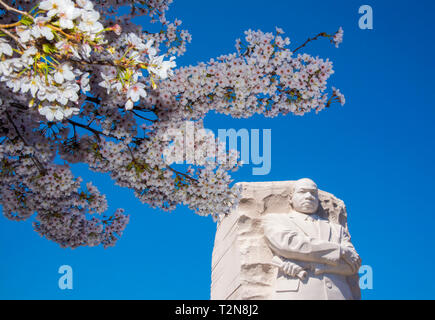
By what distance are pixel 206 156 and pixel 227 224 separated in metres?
3.51

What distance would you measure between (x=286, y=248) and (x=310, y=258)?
347mm

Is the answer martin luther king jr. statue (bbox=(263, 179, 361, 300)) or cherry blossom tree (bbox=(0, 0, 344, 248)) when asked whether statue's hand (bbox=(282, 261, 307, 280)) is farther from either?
cherry blossom tree (bbox=(0, 0, 344, 248))

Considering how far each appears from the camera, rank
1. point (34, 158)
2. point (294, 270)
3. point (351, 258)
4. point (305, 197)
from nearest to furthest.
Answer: point (34, 158)
point (294, 270)
point (351, 258)
point (305, 197)

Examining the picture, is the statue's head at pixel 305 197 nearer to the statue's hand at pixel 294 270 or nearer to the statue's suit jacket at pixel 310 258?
the statue's suit jacket at pixel 310 258

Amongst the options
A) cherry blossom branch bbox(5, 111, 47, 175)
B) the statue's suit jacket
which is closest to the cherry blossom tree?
cherry blossom branch bbox(5, 111, 47, 175)

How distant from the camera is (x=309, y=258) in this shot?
19.4 feet

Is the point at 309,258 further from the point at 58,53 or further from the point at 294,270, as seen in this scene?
the point at 58,53

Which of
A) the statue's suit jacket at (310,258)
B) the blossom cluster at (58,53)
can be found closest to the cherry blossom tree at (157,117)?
the blossom cluster at (58,53)

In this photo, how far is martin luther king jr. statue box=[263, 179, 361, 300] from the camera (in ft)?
19.1

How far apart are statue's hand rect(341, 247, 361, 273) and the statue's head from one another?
0.78 meters

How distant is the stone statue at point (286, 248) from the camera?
5.88m

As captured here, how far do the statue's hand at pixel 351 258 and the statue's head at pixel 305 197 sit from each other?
0.78 metres

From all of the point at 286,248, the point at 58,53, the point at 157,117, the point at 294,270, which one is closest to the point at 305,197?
the point at 286,248

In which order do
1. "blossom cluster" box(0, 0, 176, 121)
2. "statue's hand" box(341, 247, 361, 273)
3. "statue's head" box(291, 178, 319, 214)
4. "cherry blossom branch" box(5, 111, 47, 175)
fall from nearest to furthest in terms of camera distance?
"blossom cluster" box(0, 0, 176, 121) → "cherry blossom branch" box(5, 111, 47, 175) → "statue's hand" box(341, 247, 361, 273) → "statue's head" box(291, 178, 319, 214)
